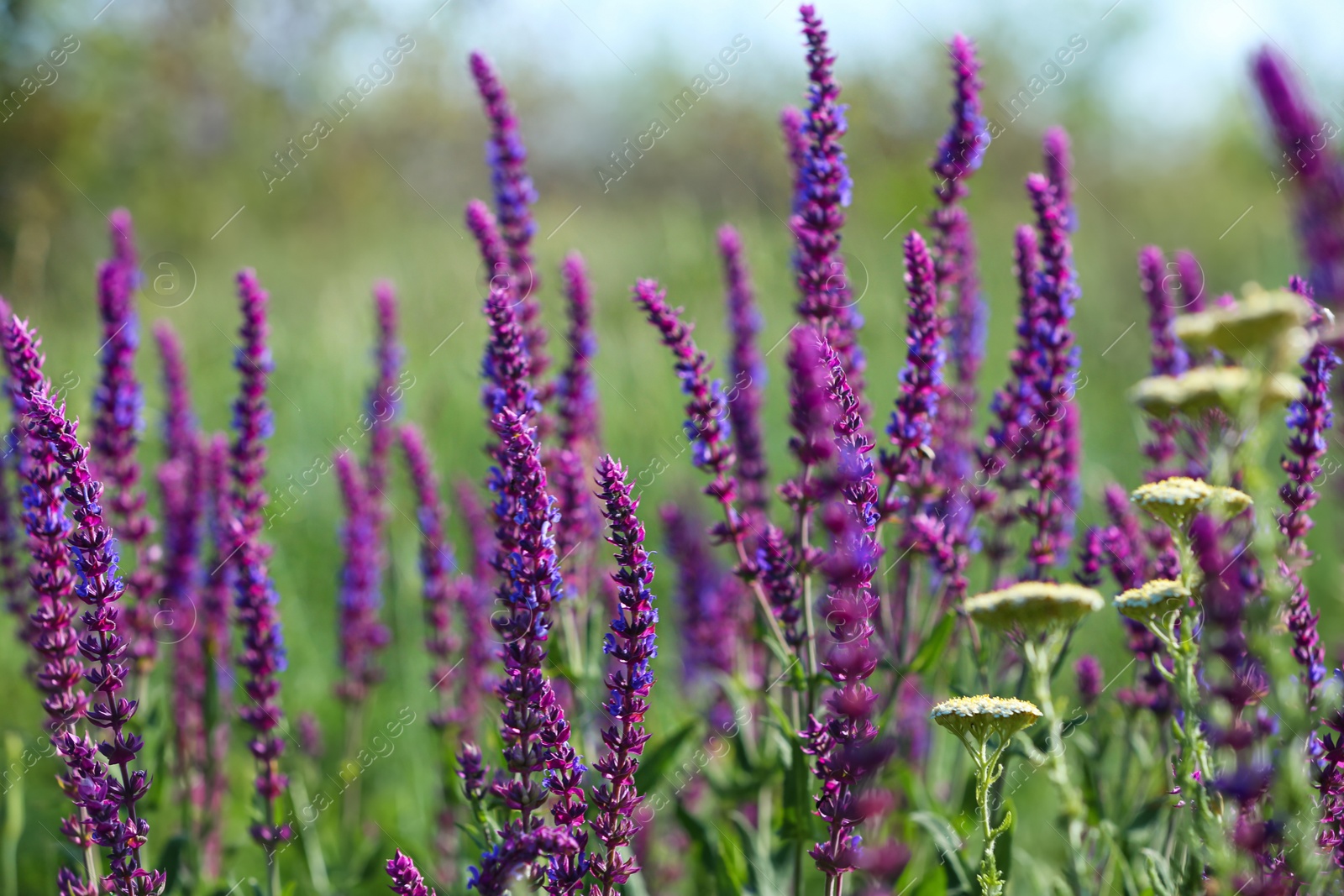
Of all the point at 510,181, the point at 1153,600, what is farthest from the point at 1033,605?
the point at 510,181

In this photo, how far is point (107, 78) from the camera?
1853 centimetres

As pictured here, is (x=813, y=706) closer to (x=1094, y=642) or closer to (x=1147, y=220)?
(x=1094, y=642)

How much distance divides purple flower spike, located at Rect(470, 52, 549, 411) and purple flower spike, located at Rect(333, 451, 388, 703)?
116 centimetres

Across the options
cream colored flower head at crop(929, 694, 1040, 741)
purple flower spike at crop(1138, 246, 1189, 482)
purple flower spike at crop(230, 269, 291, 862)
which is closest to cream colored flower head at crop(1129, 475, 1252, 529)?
cream colored flower head at crop(929, 694, 1040, 741)

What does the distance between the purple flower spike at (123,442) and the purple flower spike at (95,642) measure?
4.60 ft

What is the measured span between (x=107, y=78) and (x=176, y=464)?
17673 millimetres

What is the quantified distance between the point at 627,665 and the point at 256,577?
4.80 ft

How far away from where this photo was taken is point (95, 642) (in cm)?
212

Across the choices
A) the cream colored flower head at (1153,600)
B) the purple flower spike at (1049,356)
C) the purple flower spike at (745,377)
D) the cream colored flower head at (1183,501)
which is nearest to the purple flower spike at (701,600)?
the purple flower spike at (745,377)

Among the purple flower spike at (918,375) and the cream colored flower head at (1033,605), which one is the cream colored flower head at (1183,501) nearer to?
the cream colored flower head at (1033,605)

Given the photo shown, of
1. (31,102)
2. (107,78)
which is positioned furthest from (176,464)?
(107,78)

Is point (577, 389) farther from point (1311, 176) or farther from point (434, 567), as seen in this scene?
point (1311, 176)

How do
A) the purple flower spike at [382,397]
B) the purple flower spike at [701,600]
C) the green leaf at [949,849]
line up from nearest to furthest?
the green leaf at [949,849], the purple flower spike at [701,600], the purple flower spike at [382,397]

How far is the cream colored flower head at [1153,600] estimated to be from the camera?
2.00 metres
